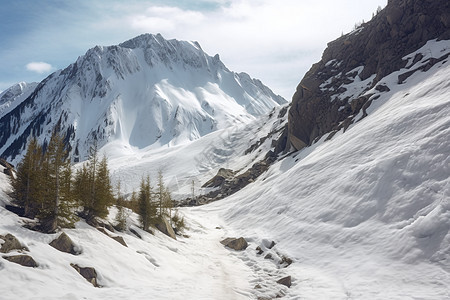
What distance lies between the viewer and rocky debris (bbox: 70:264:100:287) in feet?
52.6

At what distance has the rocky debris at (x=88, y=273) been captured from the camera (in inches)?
631

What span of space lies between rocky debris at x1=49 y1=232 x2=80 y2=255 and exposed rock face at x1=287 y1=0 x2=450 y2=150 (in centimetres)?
4660

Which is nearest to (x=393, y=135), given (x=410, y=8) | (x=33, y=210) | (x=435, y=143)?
(x=435, y=143)

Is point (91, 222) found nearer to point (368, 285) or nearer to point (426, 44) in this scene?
point (368, 285)

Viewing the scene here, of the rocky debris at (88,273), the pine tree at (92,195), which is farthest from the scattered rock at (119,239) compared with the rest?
the rocky debris at (88,273)

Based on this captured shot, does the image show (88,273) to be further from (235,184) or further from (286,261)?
(235,184)

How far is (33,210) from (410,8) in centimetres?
7788

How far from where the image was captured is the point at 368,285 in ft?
52.8

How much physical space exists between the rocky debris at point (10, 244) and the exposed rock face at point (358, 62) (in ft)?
162

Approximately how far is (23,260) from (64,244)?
3378 mm

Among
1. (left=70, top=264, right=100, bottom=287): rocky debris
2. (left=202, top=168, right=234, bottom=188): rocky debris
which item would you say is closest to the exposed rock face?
(left=202, top=168, right=234, bottom=188): rocky debris

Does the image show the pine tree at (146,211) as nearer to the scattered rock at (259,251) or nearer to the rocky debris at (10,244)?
the scattered rock at (259,251)

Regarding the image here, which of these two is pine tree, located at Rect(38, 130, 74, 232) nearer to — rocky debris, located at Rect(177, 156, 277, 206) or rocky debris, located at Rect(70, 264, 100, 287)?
rocky debris, located at Rect(70, 264, 100, 287)

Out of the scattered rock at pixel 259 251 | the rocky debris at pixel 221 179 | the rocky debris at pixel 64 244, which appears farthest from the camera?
the rocky debris at pixel 221 179
